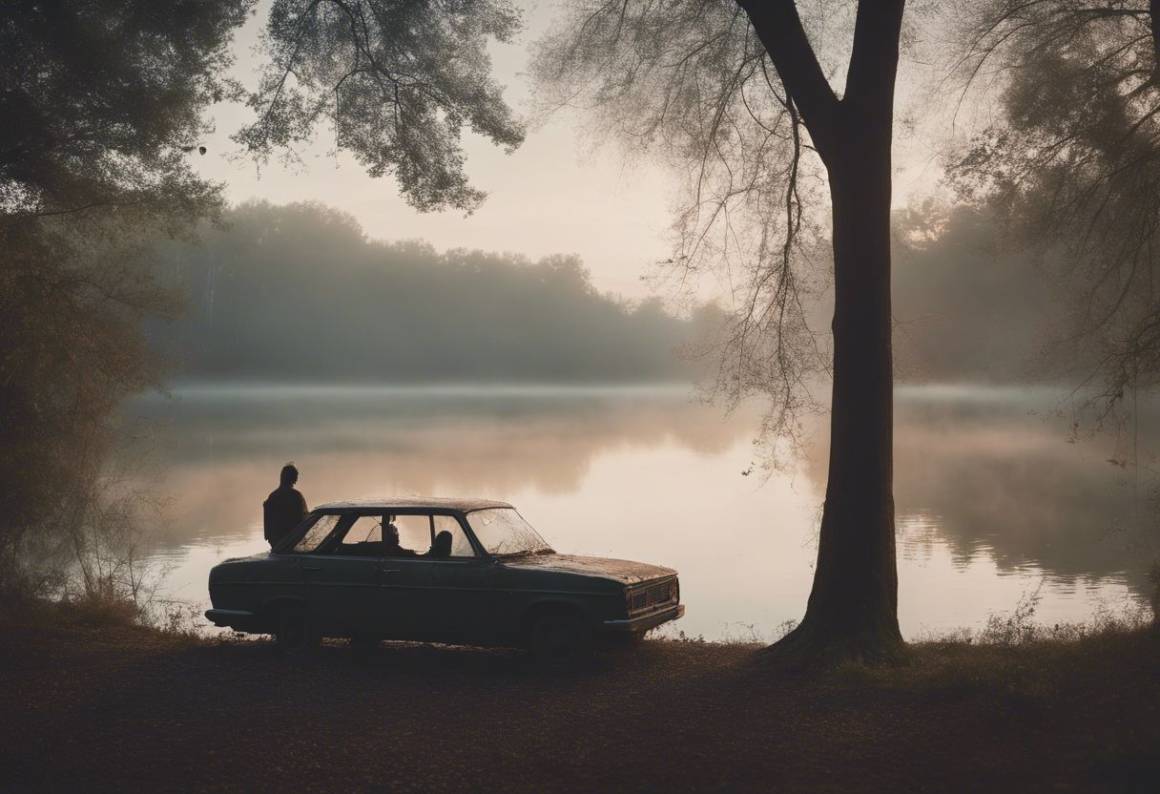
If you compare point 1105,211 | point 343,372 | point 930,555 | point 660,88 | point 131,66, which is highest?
point 343,372

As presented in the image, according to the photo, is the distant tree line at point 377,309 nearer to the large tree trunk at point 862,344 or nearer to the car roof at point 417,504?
the car roof at point 417,504

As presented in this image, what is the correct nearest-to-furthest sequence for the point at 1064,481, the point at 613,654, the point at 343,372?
the point at 613,654 → the point at 1064,481 → the point at 343,372

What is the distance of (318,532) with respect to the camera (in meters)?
11.3

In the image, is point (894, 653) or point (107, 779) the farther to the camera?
point (894, 653)

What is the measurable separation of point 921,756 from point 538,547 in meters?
5.00

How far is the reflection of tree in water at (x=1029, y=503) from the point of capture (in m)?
24.2

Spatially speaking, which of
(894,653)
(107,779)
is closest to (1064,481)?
(894,653)

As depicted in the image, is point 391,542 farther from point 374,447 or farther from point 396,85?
point 374,447

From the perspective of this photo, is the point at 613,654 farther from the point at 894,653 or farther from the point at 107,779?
the point at 107,779

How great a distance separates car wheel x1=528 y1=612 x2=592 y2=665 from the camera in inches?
401

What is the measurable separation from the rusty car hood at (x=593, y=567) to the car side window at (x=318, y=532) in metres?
2.04

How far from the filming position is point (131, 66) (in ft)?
52.3

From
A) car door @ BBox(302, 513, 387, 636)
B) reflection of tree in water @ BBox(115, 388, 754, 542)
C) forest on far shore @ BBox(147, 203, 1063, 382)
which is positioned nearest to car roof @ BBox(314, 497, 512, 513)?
car door @ BBox(302, 513, 387, 636)

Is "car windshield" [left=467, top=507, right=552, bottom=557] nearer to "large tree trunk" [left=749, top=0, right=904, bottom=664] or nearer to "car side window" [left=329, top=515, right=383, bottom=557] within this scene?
"car side window" [left=329, top=515, right=383, bottom=557]
